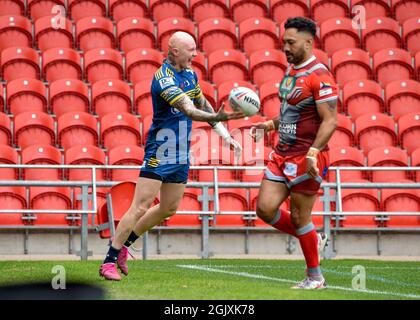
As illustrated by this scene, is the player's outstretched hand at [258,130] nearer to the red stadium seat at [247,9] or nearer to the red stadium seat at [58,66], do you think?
the red stadium seat at [58,66]

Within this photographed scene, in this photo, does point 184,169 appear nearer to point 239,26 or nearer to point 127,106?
point 127,106

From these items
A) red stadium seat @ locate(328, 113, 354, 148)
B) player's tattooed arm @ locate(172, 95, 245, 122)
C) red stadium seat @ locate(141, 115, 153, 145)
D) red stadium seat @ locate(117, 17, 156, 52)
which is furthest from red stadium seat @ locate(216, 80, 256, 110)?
player's tattooed arm @ locate(172, 95, 245, 122)

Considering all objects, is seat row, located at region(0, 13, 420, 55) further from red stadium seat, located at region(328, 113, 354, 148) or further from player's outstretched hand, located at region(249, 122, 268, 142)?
player's outstretched hand, located at region(249, 122, 268, 142)

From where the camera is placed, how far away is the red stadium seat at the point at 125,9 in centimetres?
1711

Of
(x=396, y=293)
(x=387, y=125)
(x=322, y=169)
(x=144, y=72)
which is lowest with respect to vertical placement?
(x=396, y=293)

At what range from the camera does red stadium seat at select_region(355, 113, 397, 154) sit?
1462 cm

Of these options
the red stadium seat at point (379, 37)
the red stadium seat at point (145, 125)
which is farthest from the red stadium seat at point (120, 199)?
the red stadium seat at point (379, 37)

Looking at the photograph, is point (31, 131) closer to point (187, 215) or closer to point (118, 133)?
point (118, 133)

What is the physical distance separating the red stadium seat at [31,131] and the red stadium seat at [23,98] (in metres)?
0.68

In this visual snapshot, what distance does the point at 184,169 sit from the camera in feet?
26.6
